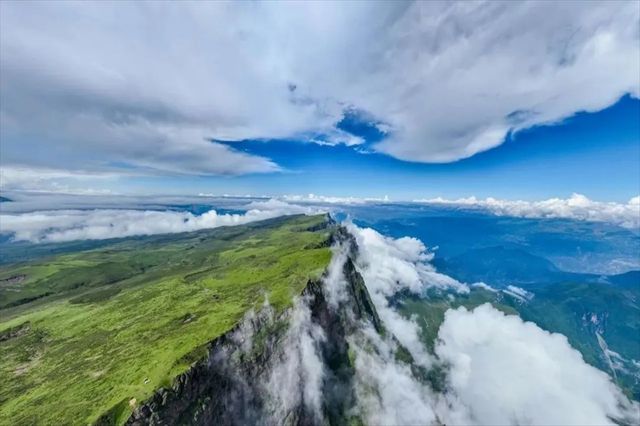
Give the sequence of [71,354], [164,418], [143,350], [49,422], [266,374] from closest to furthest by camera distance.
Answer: [49,422]
[164,418]
[143,350]
[71,354]
[266,374]

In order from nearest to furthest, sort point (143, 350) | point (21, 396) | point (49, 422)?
point (49, 422) → point (21, 396) → point (143, 350)

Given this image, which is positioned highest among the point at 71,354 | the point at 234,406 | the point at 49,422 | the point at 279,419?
the point at 49,422

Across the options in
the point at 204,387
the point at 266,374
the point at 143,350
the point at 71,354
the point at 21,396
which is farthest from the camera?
the point at 266,374

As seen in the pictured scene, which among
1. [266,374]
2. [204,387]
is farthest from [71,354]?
[266,374]

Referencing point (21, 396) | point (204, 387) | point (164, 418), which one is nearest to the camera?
point (164, 418)

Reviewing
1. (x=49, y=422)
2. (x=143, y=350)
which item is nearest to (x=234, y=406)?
(x=143, y=350)

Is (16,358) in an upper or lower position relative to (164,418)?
lower

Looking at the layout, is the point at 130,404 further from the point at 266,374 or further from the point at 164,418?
the point at 266,374

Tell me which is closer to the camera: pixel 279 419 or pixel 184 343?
pixel 184 343

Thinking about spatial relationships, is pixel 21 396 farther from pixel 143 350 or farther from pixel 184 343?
pixel 184 343
